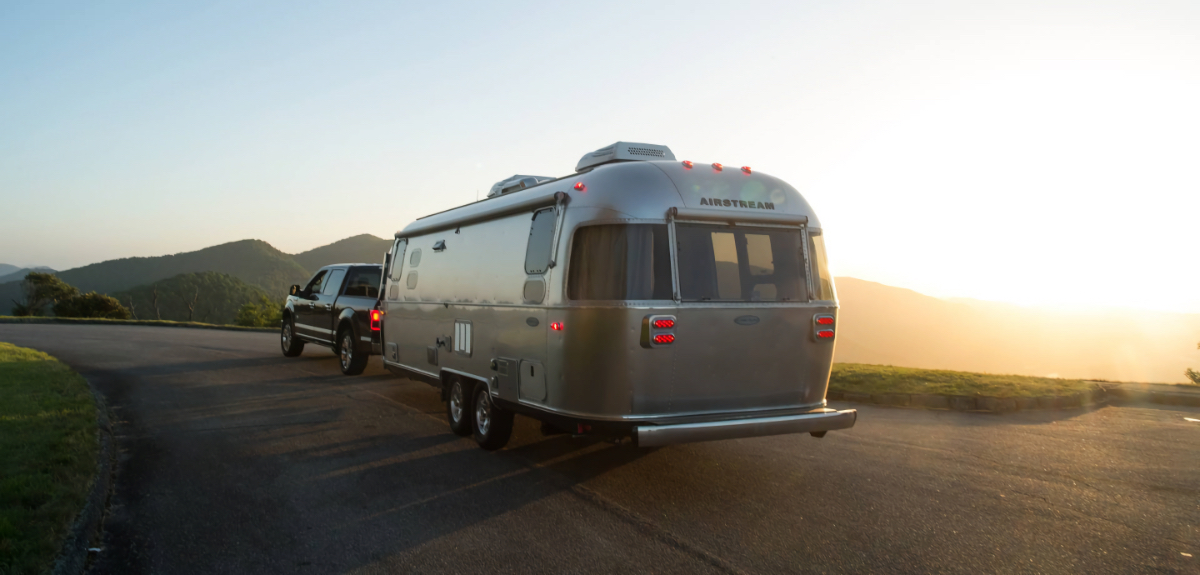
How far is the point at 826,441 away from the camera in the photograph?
8156 millimetres

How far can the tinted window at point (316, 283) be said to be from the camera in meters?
15.4

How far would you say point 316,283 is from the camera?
15664 mm

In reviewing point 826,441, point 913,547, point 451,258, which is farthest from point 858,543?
point 451,258

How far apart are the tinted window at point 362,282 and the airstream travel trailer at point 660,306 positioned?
7079 mm

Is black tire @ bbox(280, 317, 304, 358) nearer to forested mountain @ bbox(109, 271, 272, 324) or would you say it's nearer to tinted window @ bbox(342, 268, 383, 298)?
tinted window @ bbox(342, 268, 383, 298)

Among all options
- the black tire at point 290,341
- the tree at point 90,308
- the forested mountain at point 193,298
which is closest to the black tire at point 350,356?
the black tire at point 290,341

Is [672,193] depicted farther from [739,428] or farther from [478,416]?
[478,416]

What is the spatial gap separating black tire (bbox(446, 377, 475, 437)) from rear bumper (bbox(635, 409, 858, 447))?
3021 millimetres

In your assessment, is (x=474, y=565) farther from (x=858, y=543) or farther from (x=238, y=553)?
(x=858, y=543)

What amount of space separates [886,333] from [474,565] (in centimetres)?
20098

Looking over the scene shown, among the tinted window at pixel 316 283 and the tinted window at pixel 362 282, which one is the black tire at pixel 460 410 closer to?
the tinted window at pixel 362 282

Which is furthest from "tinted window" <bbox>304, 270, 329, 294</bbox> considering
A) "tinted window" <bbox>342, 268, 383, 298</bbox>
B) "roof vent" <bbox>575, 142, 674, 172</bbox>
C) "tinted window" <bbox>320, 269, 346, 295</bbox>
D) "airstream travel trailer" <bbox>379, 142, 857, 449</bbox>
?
"roof vent" <bbox>575, 142, 674, 172</bbox>

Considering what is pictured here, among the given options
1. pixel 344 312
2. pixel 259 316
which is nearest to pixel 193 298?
pixel 259 316

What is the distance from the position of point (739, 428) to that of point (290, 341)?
13187mm
